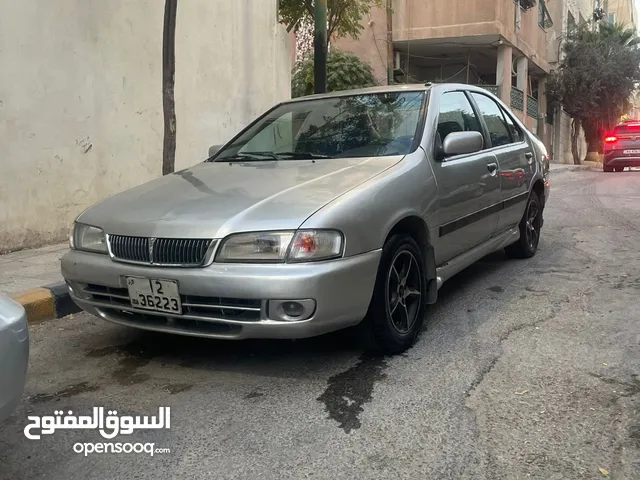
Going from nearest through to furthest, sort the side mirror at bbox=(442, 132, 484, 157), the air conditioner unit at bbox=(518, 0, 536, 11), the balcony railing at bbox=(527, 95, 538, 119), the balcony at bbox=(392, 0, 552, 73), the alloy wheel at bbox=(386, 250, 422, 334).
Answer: the alloy wheel at bbox=(386, 250, 422, 334) → the side mirror at bbox=(442, 132, 484, 157) → the balcony at bbox=(392, 0, 552, 73) → the air conditioner unit at bbox=(518, 0, 536, 11) → the balcony railing at bbox=(527, 95, 538, 119)

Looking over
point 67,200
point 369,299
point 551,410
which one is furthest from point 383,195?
point 67,200

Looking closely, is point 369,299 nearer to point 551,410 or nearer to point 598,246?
point 551,410

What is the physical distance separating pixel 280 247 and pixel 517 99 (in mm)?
19008

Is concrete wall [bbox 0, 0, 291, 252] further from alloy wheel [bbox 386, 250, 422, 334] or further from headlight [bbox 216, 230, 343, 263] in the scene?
alloy wheel [bbox 386, 250, 422, 334]

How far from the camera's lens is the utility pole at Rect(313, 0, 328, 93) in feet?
25.4

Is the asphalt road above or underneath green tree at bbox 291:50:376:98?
underneath

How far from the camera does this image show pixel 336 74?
586 inches

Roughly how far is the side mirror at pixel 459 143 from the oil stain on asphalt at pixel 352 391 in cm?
137

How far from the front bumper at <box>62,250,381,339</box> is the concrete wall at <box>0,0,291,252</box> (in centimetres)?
374

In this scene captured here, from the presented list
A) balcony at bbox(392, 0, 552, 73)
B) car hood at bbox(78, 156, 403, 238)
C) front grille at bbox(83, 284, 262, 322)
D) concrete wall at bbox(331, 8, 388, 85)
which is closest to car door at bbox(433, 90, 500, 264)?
car hood at bbox(78, 156, 403, 238)

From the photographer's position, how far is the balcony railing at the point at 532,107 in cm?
2247

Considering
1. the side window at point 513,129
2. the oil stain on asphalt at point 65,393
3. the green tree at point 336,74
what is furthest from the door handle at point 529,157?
the green tree at point 336,74

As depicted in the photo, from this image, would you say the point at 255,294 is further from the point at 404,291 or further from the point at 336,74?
the point at 336,74

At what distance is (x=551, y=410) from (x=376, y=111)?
92.2 inches
